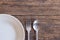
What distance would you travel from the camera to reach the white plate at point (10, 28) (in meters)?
1.07

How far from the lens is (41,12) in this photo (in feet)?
3.70

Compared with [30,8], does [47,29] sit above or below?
below

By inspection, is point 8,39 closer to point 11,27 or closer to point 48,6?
point 11,27

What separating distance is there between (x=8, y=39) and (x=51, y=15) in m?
0.29

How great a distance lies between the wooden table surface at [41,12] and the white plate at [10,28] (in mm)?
50

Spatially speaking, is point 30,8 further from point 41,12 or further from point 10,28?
point 10,28

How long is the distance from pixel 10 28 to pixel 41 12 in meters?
0.21

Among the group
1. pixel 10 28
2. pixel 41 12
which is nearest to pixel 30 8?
pixel 41 12

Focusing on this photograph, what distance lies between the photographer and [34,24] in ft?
3.59

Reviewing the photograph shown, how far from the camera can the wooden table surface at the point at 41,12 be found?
111 cm

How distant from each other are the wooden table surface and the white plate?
50 mm

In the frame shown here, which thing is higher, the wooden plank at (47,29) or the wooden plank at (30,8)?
the wooden plank at (30,8)

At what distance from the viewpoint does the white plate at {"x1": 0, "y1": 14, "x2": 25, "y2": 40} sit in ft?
3.51

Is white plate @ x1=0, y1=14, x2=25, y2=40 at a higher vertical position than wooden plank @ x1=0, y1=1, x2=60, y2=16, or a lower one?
lower
